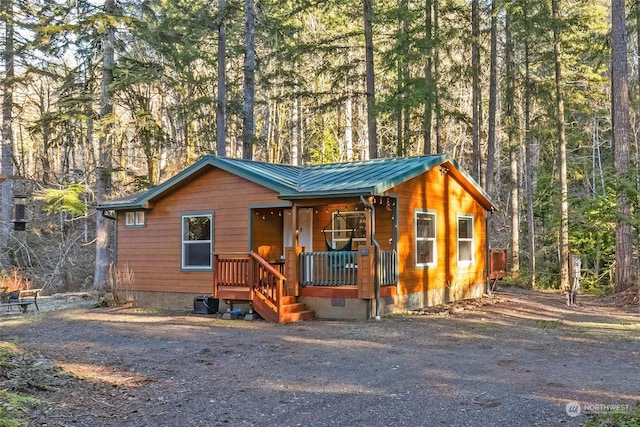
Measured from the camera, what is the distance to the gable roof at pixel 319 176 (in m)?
11.4

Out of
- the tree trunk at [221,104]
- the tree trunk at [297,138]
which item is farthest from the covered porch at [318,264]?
the tree trunk at [297,138]

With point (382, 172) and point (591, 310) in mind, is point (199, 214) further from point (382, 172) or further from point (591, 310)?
point (591, 310)

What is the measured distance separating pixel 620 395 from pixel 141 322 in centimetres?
902

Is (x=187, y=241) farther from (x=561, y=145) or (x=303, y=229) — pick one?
(x=561, y=145)

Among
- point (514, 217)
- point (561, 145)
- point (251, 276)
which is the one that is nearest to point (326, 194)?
point (251, 276)

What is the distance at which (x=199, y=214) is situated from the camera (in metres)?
13.5

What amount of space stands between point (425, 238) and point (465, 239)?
2625mm

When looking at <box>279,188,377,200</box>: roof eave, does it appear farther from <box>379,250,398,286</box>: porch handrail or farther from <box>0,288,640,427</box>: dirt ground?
<box>0,288,640,427</box>: dirt ground

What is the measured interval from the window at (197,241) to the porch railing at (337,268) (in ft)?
8.83

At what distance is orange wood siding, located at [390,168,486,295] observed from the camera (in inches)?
499

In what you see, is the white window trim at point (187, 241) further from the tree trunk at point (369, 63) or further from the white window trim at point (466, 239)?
the white window trim at point (466, 239)

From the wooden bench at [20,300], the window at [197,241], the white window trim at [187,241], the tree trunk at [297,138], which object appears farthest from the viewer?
the tree trunk at [297,138]

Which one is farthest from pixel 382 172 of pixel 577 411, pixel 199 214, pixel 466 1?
pixel 466 1

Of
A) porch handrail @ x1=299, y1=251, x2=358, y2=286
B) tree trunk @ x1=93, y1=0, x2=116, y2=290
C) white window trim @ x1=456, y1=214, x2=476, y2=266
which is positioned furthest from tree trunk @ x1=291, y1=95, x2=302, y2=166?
porch handrail @ x1=299, y1=251, x2=358, y2=286
